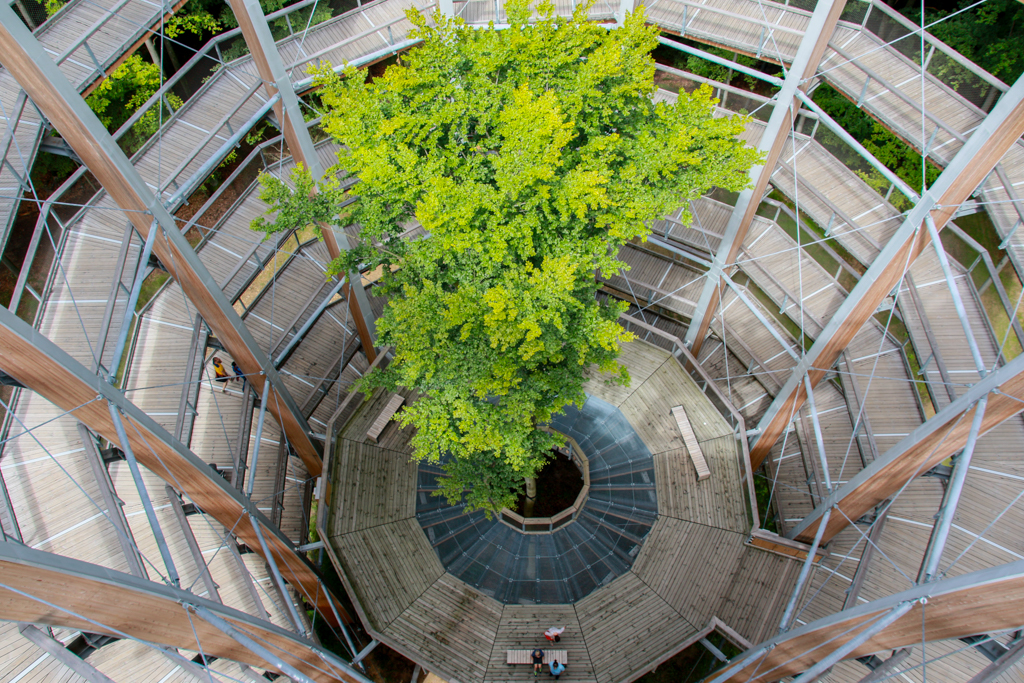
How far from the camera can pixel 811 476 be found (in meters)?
18.0

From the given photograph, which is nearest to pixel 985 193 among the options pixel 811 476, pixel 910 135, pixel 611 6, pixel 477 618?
pixel 910 135

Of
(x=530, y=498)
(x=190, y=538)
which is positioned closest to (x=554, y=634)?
(x=530, y=498)

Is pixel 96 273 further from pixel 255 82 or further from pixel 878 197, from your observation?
pixel 878 197

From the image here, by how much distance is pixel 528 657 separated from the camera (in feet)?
50.3

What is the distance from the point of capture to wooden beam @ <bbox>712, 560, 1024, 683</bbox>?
7609 millimetres

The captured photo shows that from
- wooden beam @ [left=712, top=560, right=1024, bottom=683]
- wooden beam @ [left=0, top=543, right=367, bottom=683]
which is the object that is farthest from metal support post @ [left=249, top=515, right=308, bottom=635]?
wooden beam @ [left=712, top=560, right=1024, bottom=683]

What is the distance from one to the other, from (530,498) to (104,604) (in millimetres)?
11283

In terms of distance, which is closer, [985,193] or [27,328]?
[27,328]

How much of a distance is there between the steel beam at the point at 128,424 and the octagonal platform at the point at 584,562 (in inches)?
106

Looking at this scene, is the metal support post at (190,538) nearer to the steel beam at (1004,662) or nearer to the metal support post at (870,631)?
the metal support post at (870,631)

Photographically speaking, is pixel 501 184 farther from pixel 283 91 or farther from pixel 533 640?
pixel 533 640

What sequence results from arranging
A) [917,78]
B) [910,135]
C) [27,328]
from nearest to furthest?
[27,328] → [910,135] → [917,78]

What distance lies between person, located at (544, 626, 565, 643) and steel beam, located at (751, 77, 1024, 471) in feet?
28.2

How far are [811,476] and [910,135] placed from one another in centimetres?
958
